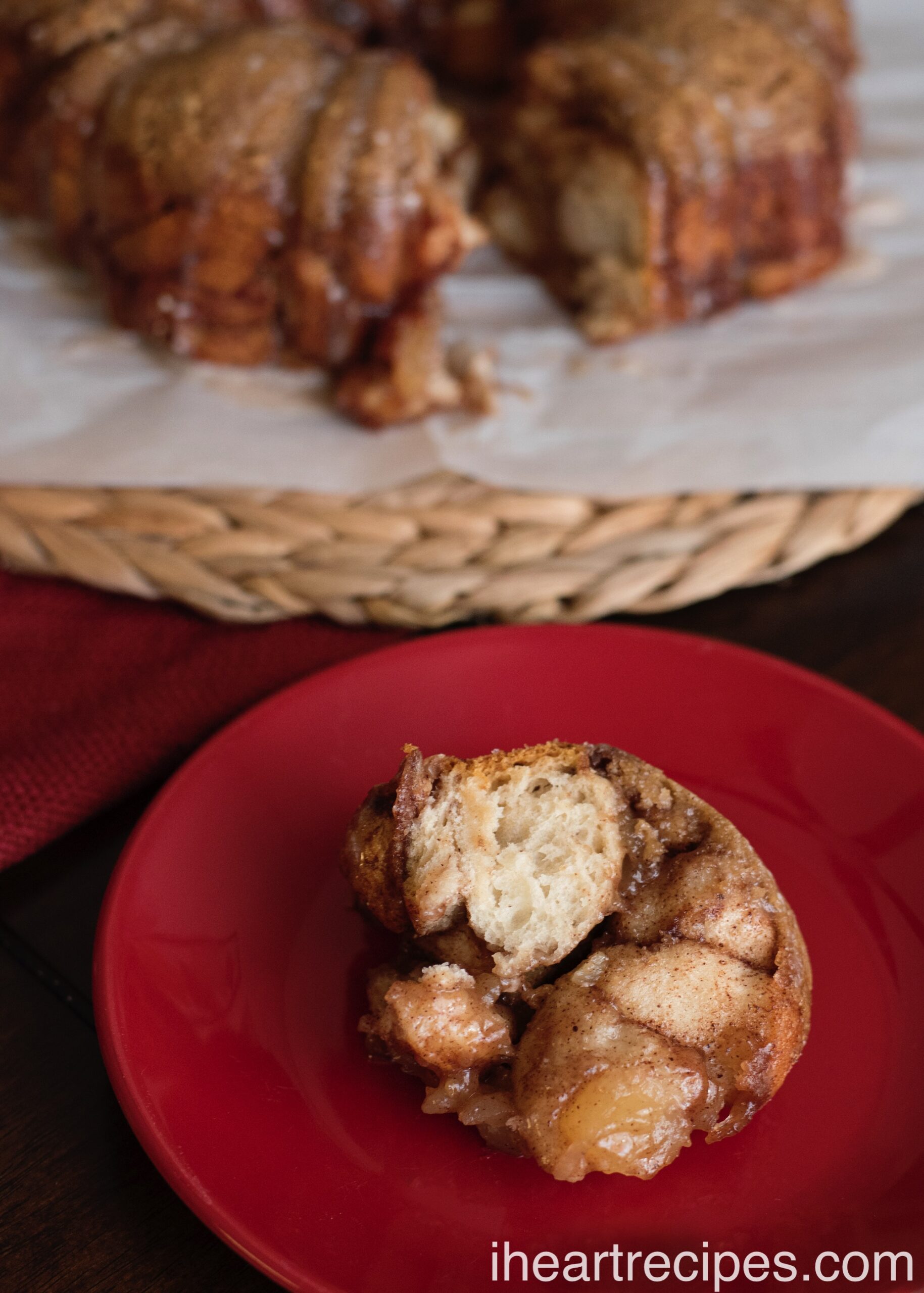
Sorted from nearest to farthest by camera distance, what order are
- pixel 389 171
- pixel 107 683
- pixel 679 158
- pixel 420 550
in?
pixel 107 683
pixel 420 550
pixel 389 171
pixel 679 158

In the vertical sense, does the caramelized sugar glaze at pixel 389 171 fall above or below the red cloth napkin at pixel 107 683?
above

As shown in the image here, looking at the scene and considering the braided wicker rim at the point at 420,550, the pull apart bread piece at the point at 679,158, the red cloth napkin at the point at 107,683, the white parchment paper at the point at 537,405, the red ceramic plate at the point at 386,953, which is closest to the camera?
the red ceramic plate at the point at 386,953

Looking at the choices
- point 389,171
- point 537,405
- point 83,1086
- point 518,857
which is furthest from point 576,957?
point 389,171

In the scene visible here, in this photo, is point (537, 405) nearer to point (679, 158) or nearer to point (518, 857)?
point (679, 158)

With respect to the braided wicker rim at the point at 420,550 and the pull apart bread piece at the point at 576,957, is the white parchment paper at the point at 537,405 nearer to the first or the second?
the braided wicker rim at the point at 420,550

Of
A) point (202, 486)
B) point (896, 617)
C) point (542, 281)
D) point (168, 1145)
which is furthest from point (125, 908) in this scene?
point (542, 281)

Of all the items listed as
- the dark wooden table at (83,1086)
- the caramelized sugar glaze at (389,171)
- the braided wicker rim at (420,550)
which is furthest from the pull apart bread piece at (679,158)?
the dark wooden table at (83,1086)
